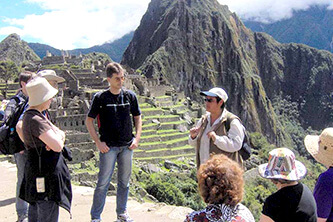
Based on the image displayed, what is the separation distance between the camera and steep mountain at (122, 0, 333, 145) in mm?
118819

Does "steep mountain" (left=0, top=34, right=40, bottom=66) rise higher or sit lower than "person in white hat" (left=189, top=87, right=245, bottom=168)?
higher

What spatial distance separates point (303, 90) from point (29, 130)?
200 m

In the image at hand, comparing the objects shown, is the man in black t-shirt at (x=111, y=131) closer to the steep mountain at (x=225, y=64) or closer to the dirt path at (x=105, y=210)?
the dirt path at (x=105, y=210)

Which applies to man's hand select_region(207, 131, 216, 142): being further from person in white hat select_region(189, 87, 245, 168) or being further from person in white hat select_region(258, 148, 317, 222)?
person in white hat select_region(258, 148, 317, 222)

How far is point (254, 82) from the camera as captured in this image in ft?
480

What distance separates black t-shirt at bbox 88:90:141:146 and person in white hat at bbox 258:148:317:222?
9.31ft

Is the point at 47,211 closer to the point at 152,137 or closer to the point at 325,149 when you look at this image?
the point at 325,149

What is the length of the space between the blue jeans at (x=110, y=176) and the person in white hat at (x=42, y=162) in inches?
48.5

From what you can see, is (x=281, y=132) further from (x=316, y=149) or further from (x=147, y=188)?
(x=316, y=149)

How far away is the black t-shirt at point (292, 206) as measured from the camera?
343 cm

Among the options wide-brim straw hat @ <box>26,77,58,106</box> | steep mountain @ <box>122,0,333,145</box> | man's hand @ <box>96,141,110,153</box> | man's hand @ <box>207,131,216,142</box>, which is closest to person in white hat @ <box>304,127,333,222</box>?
man's hand @ <box>207,131,216,142</box>

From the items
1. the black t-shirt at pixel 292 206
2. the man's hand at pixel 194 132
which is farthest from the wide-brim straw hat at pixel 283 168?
the man's hand at pixel 194 132

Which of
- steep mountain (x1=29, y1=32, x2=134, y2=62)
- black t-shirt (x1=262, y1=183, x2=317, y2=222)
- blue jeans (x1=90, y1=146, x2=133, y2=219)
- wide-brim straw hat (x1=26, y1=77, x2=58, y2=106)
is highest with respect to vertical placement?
steep mountain (x1=29, y1=32, x2=134, y2=62)

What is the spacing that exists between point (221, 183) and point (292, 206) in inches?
32.0
